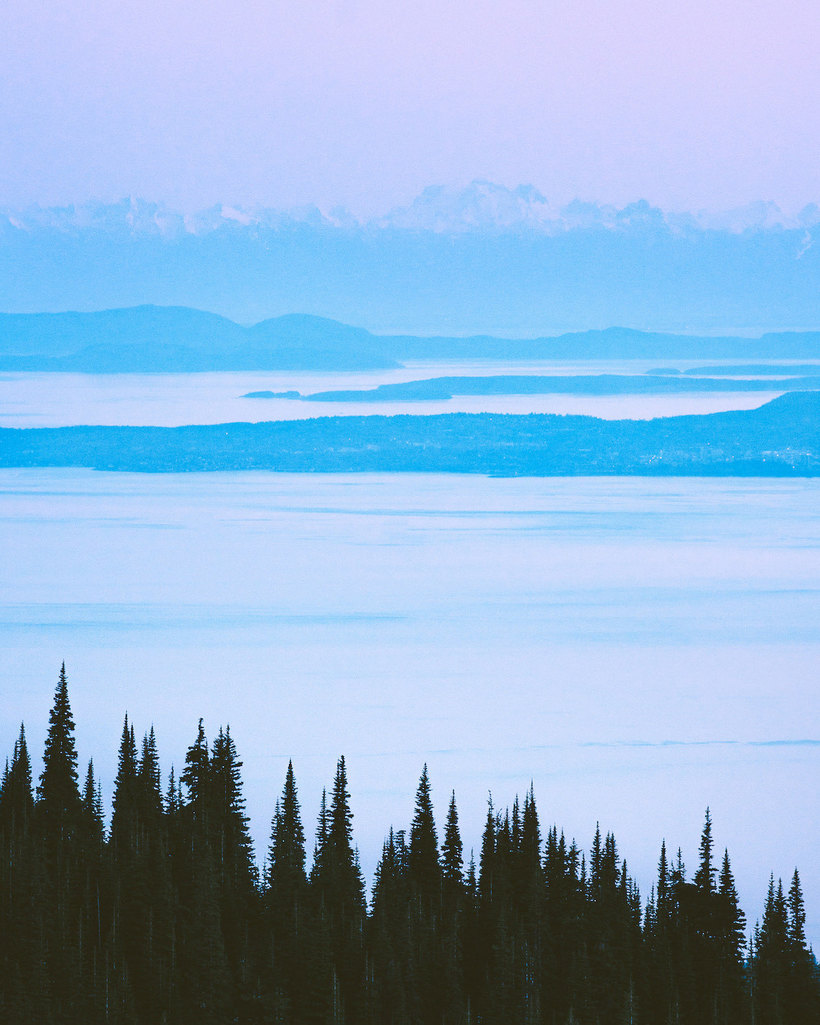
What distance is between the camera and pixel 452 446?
182500mm

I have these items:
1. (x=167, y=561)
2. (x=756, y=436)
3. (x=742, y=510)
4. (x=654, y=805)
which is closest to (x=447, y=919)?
(x=654, y=805)

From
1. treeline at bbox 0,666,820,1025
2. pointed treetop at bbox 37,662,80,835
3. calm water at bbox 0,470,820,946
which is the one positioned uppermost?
calm water at bbox 0,470,820,946

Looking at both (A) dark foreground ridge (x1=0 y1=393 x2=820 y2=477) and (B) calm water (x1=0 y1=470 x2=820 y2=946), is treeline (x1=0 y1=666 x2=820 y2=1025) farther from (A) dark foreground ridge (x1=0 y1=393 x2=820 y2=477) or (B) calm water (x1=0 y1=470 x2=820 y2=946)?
(A) dark foreground ridge (x1=0 y1=393 x2=820 y2=477)

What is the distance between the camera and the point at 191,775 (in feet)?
104

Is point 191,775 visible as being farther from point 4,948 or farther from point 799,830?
point 799,830

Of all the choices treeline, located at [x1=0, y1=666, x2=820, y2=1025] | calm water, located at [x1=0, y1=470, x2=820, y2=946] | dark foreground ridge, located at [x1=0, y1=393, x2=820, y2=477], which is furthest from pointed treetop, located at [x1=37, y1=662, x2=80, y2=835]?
dark foreground ridge, located at [x1=0, y1=393, x2=820, y2=477]

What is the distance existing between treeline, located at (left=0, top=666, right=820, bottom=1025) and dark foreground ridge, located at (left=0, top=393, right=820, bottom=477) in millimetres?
142132

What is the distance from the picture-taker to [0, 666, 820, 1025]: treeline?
22.1 m

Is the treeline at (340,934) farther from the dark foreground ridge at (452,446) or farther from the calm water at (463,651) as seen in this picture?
the dark foreground ridge at (452,446)

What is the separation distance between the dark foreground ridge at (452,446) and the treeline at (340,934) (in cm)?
14213

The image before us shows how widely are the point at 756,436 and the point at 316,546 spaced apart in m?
88.6

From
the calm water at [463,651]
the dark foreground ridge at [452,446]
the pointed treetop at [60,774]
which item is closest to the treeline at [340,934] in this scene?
the pointed treetop at [60,774]

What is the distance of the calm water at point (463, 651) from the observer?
50.6 metres

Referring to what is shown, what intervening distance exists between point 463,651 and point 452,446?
108178 millimetres
